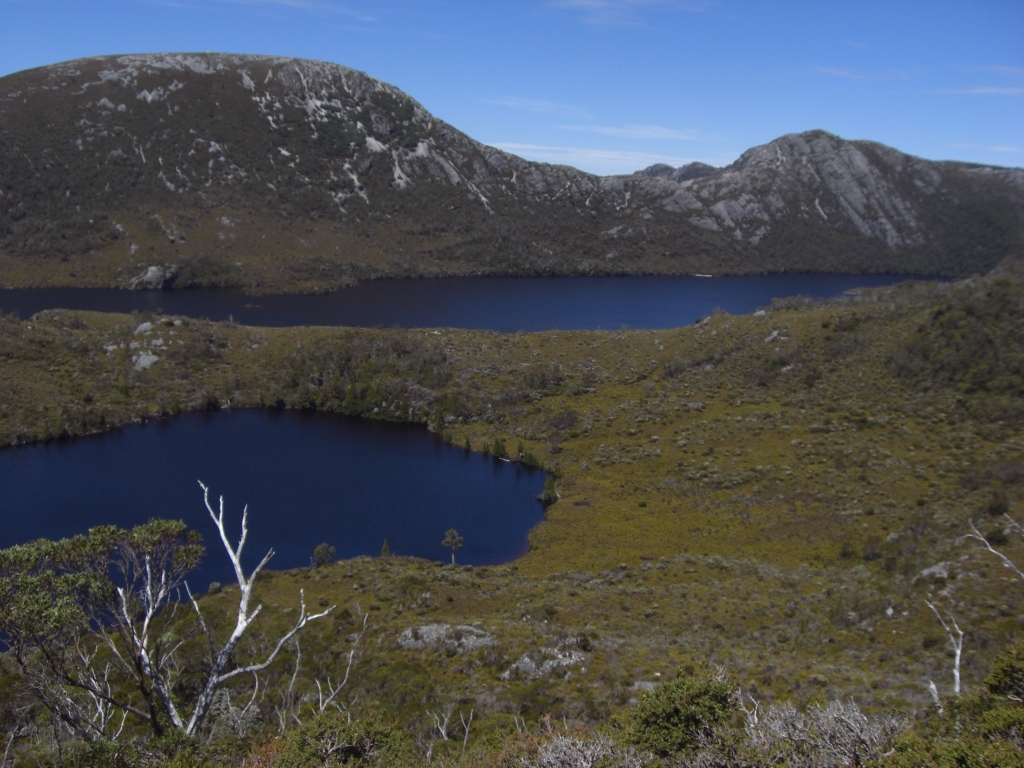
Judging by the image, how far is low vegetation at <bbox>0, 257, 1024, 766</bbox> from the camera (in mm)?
18219

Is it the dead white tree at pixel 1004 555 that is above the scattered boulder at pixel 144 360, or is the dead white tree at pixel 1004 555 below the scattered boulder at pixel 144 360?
above

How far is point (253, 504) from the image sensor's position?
202 feet

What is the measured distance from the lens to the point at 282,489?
6556cm

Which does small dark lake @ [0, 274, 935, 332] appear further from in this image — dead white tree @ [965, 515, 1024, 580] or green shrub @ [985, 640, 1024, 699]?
green shrub @ [985, 640, 1024, 699]

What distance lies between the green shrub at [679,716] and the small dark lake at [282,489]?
3596 cm

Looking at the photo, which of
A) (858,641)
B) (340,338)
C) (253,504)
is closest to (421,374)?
(340,338)

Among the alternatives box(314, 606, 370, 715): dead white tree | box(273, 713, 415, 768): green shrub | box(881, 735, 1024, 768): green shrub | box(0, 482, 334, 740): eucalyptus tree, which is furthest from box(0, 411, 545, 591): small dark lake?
box(881, 735, 1024, 768): green shrub

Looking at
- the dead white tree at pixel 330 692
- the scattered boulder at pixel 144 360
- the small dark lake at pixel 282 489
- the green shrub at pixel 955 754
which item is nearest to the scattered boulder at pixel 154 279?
the scattered boulder at pixel 144 360

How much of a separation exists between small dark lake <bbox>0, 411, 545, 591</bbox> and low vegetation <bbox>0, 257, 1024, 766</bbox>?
13.4ft

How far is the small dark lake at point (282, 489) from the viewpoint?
2200 inches

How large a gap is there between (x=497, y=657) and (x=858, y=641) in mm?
18000

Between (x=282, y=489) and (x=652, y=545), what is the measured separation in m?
37.2

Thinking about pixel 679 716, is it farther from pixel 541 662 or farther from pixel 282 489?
pixel 282 489

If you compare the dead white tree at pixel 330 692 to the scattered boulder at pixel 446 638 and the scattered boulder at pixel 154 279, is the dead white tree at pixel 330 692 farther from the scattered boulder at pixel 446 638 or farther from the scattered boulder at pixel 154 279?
the scattered boulder at pixel 154 279
